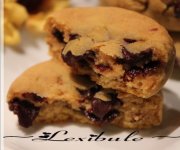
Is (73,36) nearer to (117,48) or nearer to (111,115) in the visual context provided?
(117,48)

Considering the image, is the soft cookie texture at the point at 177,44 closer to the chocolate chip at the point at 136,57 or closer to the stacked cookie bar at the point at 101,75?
the stacked cookie bar at the point at 101,75

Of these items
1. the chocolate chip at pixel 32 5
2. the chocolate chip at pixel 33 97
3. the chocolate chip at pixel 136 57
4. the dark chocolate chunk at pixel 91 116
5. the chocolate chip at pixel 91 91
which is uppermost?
the chocolate chip at pixel 32 5

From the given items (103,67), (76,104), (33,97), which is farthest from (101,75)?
(33,97)

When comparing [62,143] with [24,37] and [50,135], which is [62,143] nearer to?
[50,135]

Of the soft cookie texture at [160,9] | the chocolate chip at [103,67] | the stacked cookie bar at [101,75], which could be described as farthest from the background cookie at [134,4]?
the chocolate chip at [103,67]

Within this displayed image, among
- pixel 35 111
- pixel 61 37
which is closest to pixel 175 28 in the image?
pixel 61 37

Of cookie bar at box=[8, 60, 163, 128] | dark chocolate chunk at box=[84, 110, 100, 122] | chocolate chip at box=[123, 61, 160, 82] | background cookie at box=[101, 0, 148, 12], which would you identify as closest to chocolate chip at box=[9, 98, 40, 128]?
cookie bar at box=[8, 60, 163, 128]

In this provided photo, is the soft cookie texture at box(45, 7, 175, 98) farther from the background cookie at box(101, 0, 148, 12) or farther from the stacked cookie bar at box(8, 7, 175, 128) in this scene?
the background cookie at box(101, 0, 148, 12)
